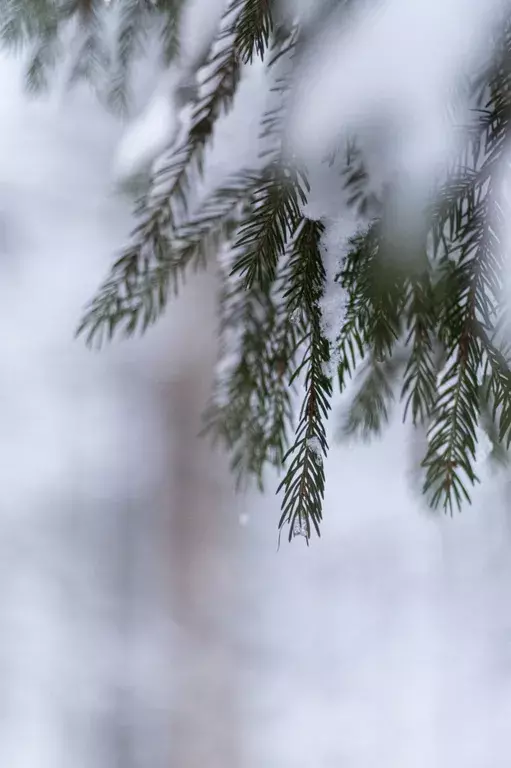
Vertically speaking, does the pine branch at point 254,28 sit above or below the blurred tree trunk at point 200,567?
above

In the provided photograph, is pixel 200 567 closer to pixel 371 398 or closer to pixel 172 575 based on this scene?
pixel 172 575

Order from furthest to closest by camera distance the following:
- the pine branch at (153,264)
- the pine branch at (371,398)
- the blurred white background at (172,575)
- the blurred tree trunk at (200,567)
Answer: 1. the blurred tree trunk at (200,567)
2. the blurred white background at (172,575)
3. the pine branch at (371,398)
4. the pine branch at (153,264)

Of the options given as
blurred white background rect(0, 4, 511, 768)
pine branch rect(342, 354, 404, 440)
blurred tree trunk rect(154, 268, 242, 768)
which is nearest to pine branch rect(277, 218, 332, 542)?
pine branch rect(342, 354, 404, 440)

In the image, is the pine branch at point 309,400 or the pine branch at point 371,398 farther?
the pine branch at point 371,398

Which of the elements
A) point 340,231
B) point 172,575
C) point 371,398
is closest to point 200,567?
point 172,575

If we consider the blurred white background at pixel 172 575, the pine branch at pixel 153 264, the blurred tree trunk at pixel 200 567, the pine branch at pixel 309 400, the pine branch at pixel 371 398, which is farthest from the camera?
the blurred tree trunk at pixel 200 567

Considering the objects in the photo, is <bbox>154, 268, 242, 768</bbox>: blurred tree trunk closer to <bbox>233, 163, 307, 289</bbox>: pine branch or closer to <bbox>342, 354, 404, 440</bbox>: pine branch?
<bbox>342, 354, 404, 440</bbox>: pine branch

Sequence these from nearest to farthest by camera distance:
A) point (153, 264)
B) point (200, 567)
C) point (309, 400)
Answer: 1. point (309, 400)
2. point (153, 264)
3. point (200, 567)

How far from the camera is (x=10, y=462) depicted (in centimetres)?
227

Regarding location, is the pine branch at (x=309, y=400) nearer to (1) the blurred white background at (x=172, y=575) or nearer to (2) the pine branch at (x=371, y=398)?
(2) the pine branch at (x=371, y=398)

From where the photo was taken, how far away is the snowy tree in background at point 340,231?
1.62 ft

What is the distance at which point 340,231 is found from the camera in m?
0.53

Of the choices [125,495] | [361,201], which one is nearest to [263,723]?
[125,495]

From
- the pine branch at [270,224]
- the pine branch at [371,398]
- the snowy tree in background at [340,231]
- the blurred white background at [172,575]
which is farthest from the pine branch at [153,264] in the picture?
the blurred white background at [172,575]
